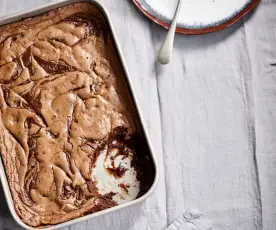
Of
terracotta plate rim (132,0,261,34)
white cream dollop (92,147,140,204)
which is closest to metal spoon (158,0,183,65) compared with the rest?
terracotta plate rim (132,0,261,34)

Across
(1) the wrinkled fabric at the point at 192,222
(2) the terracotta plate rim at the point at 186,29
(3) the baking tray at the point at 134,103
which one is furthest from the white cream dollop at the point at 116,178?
(2) the terracotta plate rim at the point at 186,29

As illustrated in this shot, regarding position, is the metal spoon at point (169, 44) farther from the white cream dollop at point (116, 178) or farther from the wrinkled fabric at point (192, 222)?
the wrinkled fabric at point (192, 222)

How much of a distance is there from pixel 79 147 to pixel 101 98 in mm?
114

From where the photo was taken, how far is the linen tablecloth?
106 centimetres

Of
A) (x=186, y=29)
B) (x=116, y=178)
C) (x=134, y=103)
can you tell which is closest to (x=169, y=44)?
(x=186, y=29)

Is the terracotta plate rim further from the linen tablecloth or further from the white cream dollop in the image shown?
the white cream dollop

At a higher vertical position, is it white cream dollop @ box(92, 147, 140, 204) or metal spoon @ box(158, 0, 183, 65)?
metal spoon @ box(158, 0, 183, 65)

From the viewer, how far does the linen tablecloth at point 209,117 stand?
1062 millimetres

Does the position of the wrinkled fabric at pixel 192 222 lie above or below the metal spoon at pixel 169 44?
below

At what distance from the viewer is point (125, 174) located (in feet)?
3.20

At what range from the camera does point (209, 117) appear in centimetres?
108

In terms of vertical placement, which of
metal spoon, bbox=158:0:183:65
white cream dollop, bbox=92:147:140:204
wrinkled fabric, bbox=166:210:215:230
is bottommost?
wrinkled fabric, bbox=166:210:215:230

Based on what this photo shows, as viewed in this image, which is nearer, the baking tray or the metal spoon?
the baking tray

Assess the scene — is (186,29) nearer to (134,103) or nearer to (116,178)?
(134,103)
